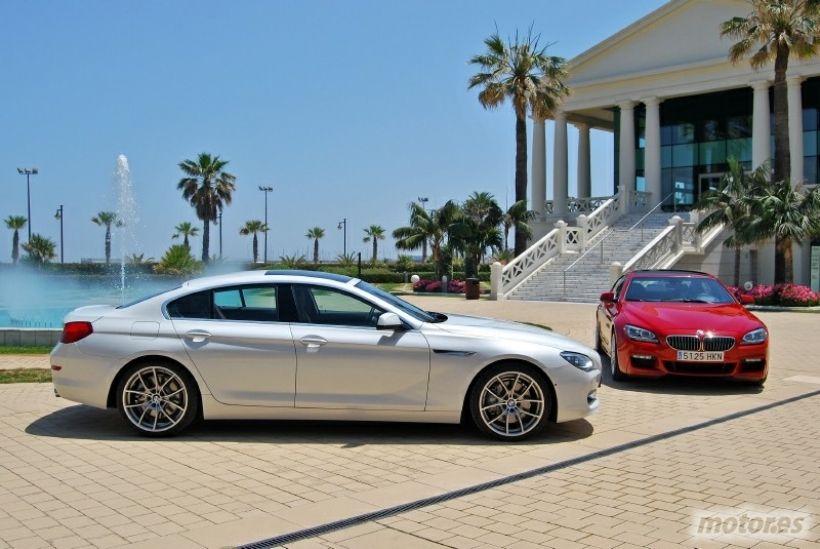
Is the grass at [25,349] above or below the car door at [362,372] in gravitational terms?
below

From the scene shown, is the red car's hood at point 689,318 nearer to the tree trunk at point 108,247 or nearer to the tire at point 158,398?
the tire at point 158,398

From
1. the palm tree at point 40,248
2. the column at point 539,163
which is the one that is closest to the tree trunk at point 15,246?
the palm tree at point 40,248

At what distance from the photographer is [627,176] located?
1642 inches

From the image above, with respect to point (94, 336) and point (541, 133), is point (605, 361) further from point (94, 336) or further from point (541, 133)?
point (541, 133)

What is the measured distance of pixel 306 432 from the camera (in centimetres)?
738

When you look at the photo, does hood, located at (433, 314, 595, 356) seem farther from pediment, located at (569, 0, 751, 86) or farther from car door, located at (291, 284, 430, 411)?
pediment, located at (569, 0, 751, 86)

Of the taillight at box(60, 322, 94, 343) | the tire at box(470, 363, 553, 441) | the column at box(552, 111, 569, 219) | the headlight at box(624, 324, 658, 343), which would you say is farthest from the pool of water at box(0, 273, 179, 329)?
the column at box(552, 111, 569, 219)

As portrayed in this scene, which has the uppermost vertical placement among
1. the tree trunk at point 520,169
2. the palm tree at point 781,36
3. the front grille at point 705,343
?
the palm tree at point 781,36

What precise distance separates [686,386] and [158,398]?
6.86 meters

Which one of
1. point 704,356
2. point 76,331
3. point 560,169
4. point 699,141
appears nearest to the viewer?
point 76,331

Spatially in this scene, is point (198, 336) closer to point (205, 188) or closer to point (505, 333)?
point (505, 333)

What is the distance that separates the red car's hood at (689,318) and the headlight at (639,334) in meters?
0.06

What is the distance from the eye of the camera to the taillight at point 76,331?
7.05m

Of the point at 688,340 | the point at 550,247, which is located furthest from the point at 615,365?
the point at 550,247
